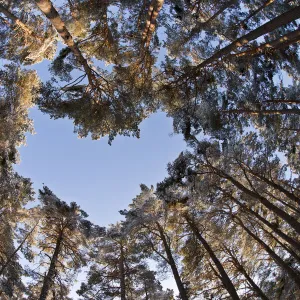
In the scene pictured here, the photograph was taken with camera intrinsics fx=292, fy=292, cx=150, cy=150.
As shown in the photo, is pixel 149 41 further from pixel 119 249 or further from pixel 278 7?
pixel 119 249

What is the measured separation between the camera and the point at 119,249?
18562mm

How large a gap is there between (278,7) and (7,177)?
8.96 meters

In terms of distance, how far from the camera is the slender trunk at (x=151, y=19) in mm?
6655

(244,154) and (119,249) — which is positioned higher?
(119,249)

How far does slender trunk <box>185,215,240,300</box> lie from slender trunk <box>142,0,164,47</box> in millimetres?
8127

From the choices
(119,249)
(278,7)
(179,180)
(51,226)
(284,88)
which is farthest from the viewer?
(119,249)

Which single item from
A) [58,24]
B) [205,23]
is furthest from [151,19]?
[58,24]

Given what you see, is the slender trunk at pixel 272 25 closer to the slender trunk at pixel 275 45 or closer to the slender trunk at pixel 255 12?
the slender trunk at pixel 275 45

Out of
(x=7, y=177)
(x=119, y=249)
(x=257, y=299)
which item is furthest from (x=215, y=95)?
(x=119, y=249)

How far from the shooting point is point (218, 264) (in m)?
11.1

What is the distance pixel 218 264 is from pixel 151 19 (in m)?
8.87

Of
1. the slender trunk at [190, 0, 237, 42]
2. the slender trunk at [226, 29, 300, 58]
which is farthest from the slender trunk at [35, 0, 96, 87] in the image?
the slender trunk at [226, 29, 300, 58]

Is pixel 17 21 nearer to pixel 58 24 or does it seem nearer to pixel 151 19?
pixel 58 24

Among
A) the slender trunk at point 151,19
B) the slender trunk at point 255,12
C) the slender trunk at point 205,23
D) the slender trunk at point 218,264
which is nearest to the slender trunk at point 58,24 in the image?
the slender trunk at point 151,19
